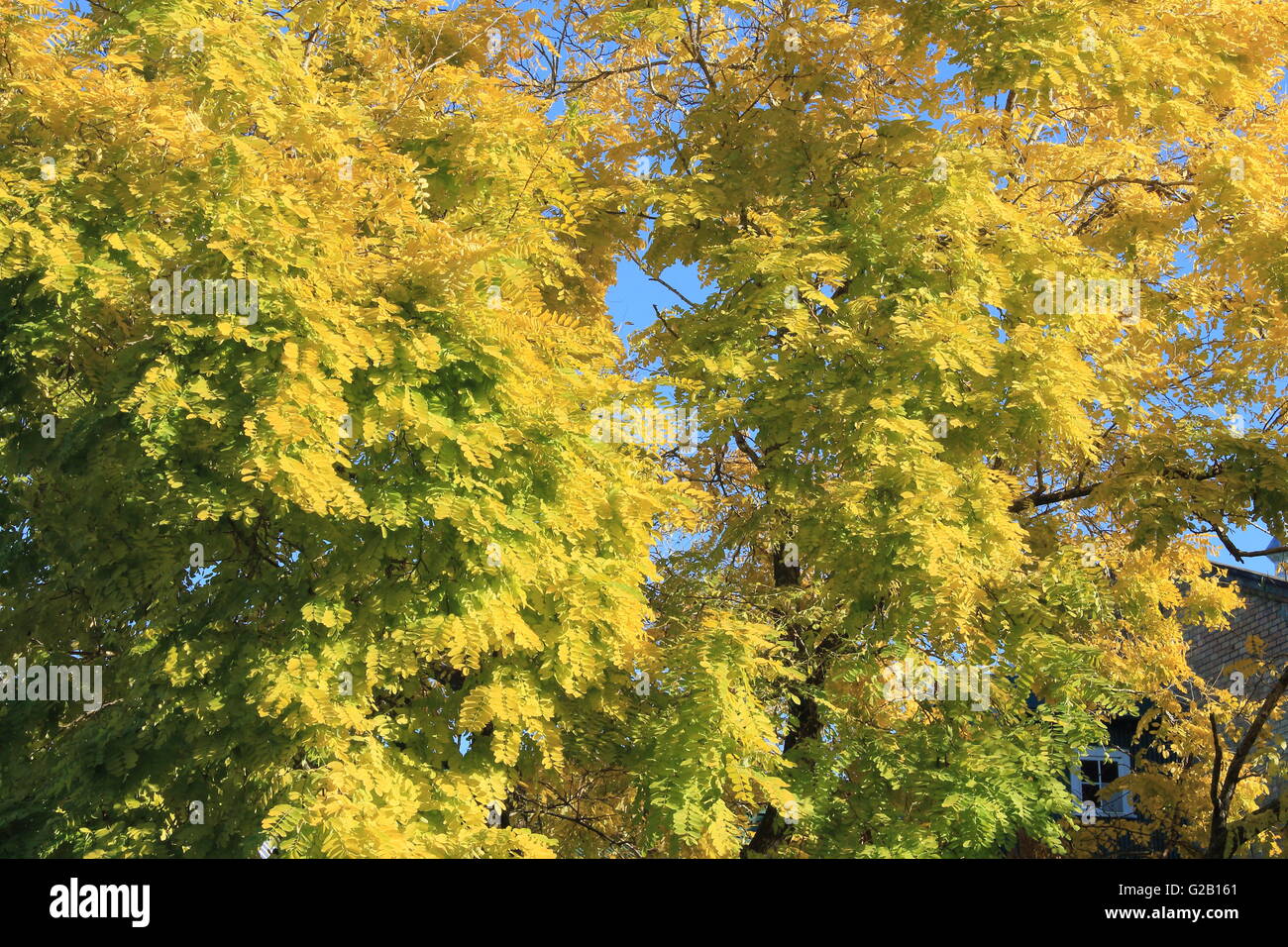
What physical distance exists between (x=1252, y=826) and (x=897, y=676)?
12.9 ft

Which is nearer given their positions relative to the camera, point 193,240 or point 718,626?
point 193,240

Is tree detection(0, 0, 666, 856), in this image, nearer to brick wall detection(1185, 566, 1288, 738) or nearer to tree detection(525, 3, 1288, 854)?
tree detection(525, 3, 1288, 854)

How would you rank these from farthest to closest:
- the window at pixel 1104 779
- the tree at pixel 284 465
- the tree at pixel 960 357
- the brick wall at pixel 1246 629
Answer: the window at pixel 1104 779, the brick wall at pixel 1246 629, the tree at pixel 960 357, the tree at pixel 284 465

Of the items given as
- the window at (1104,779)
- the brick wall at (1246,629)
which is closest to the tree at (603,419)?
the brick wall at (1246,629)

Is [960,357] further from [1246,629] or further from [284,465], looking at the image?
[1246,629]

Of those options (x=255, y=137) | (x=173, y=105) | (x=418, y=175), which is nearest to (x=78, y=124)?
(x=173, y=105)

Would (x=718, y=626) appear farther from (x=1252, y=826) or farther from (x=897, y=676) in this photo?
(x=1252, y=826)

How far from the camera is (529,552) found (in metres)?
10.4

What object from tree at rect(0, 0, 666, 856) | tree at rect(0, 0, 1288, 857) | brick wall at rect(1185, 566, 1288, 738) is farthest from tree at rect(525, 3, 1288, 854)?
brick wall at rect(1185, 566, 1288, 738)

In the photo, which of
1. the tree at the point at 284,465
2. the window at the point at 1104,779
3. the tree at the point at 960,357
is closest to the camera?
the tree at the point at 284,465

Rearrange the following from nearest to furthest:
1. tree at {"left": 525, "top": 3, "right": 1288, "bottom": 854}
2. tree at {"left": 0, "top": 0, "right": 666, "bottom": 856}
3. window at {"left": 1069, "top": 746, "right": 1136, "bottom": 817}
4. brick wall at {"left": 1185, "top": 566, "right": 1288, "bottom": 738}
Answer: tree at {"left": 0, "top": 0, "right": 666, "bottom": 856}
tree at {"left": 525, "top": 3, "right": 1288, "bottom": 854}
brick wall at {"left": 1185, "top": 566, "right": 1288, "bottom": 738}
window at {"left": 1069, "top": 746, "right": 1136, "bottom": 817}

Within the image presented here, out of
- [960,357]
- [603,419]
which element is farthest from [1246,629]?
[603,419]

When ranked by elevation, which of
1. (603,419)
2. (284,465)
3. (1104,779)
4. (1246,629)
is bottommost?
(1104,779)

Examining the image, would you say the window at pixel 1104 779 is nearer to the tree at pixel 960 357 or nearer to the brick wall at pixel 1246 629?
the brick wall at pixel 1246 629
